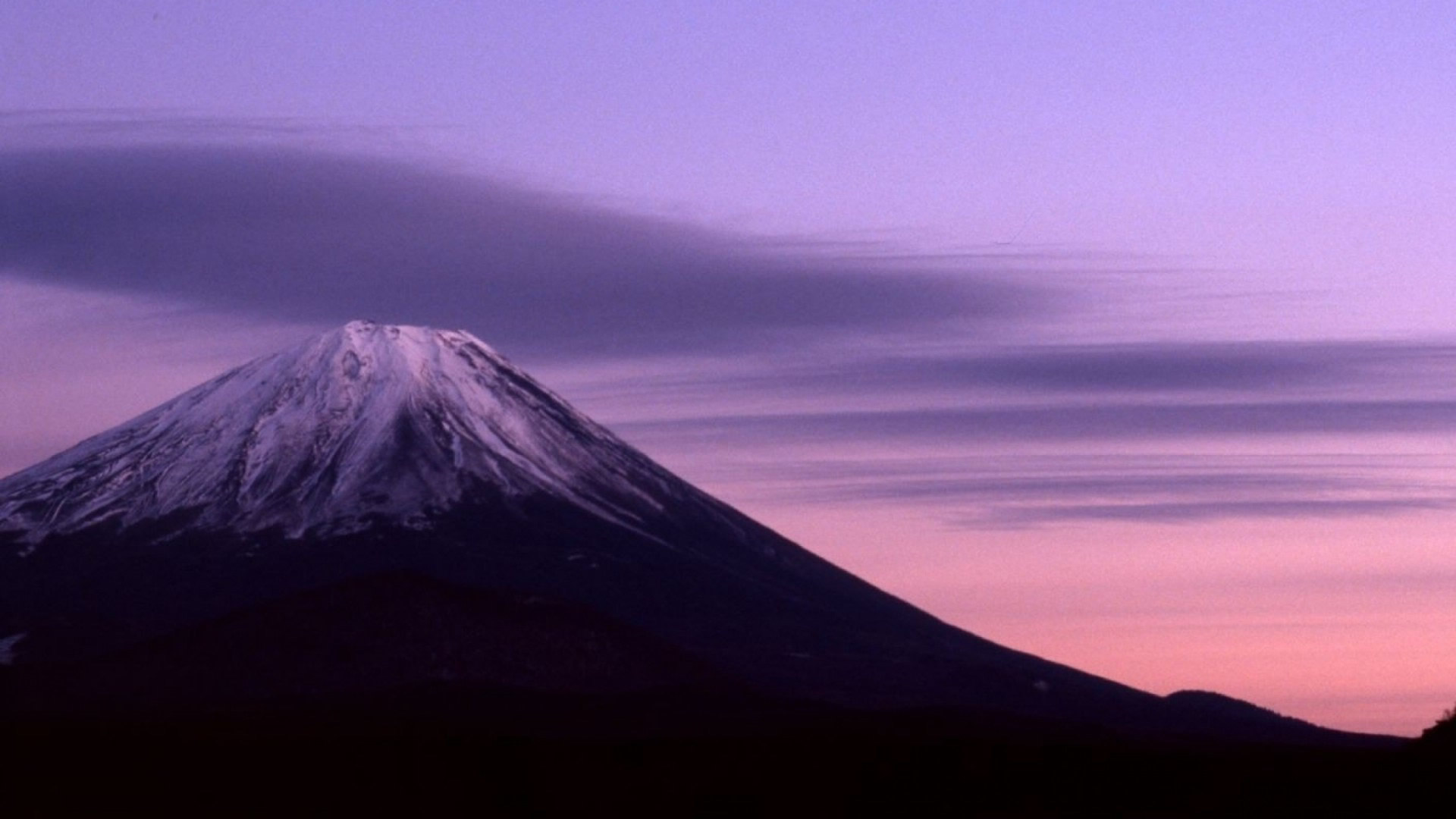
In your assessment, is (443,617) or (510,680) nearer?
(510,680)

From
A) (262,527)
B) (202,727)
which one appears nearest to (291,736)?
(202,727)

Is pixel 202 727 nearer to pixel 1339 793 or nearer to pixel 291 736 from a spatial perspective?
pixel 291 736

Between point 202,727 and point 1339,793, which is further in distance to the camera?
point 202,727

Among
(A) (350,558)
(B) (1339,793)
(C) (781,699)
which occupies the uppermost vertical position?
(A) (350,558)

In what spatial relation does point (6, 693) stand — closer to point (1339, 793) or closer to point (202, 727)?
point (202, 727)

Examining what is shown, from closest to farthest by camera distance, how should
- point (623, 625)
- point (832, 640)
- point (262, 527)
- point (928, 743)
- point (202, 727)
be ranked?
point (928, 743)
point (202, 727)
point (623, 625)
point (832, 640)
point (262, 527)

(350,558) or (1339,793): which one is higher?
(350,558)

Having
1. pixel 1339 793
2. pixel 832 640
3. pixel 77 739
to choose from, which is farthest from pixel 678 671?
pixel 1339 793

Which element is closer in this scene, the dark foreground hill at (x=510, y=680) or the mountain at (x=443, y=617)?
the dark foreground hill at (x=510, y=680)

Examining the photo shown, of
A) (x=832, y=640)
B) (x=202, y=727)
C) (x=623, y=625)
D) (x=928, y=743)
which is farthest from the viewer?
(x=832, y=640)

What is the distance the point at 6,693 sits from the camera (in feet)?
495

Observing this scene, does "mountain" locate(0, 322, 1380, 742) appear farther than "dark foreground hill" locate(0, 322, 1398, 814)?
Yes

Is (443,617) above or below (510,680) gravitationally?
above

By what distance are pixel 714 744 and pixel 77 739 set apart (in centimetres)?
3242
